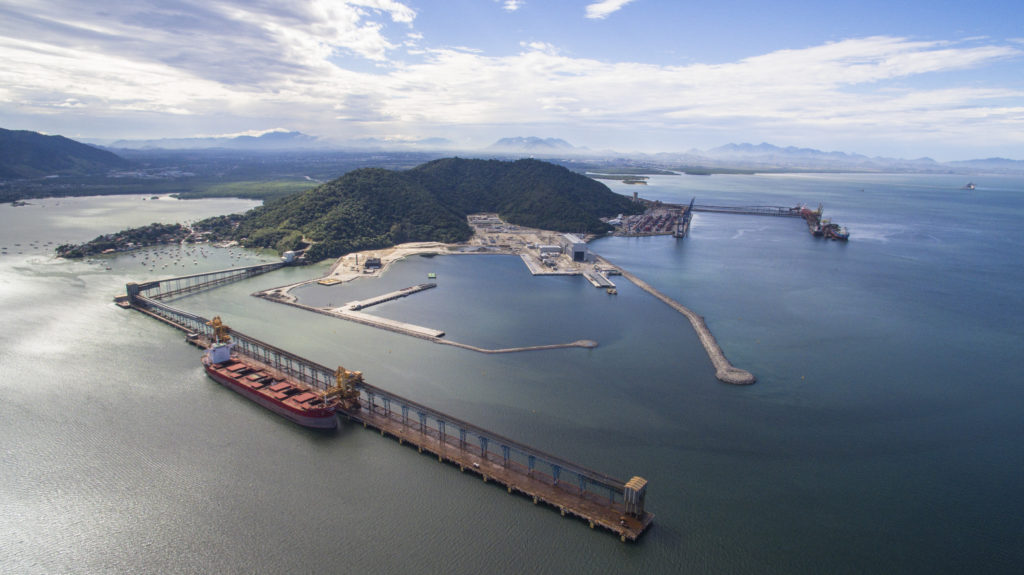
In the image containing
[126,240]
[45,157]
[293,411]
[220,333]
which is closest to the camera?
[293,411]

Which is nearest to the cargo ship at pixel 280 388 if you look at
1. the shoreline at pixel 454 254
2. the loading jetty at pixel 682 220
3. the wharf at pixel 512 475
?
the wharf at pixel 512 475

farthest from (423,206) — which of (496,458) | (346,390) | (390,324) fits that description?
(496,458)

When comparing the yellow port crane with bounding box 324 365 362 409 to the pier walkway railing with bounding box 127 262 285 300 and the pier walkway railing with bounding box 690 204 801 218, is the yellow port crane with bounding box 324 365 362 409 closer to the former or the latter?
the pier walkway railing with bounding box 127 262 285 300

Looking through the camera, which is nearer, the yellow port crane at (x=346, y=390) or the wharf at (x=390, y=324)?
the yellow port crane at (x=346, y=390)

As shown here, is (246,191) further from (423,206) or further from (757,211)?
(757,211)

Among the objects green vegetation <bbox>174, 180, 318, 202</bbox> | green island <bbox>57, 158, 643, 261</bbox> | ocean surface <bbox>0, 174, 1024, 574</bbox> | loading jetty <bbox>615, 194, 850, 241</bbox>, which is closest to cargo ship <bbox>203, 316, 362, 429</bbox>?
ocean surface <bbox>0, 174, 1024, 574</bbox>

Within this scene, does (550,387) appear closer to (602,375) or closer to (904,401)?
(602,375)

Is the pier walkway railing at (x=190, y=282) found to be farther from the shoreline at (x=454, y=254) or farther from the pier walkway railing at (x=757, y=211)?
the pier walkway railing at (x=757, y=211)
